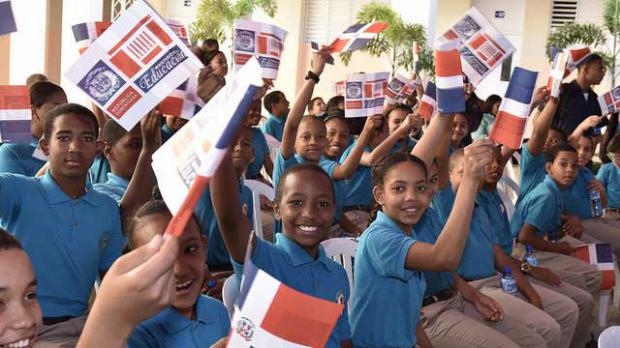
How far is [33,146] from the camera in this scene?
10.8ft

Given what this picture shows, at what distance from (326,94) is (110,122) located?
13.2 meters

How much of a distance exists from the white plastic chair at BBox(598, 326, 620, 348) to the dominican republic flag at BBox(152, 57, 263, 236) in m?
1.40

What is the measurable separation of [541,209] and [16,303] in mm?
3503

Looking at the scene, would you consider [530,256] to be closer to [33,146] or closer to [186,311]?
[33,146]

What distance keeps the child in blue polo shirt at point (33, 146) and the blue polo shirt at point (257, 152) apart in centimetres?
143

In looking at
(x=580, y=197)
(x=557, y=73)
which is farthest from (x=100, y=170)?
(x=580, y=197)

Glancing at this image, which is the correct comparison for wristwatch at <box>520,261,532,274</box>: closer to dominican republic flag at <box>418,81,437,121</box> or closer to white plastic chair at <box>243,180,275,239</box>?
dominican republic flag at <box>418,81,437,121</box>

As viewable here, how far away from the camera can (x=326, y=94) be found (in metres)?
16.2

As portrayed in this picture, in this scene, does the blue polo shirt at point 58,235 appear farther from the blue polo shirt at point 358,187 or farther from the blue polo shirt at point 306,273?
the blue polo shirt at point 358,187

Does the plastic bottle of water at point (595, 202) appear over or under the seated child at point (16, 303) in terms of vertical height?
under

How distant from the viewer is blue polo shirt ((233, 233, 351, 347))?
216cm

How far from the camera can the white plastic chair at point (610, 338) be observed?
A: 6.68 ft

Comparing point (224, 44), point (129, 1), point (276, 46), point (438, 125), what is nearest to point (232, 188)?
point (438, 125)

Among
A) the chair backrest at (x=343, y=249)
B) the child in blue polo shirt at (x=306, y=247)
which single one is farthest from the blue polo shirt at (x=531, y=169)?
the child in blue polo shirt at (x=306, y=247)
